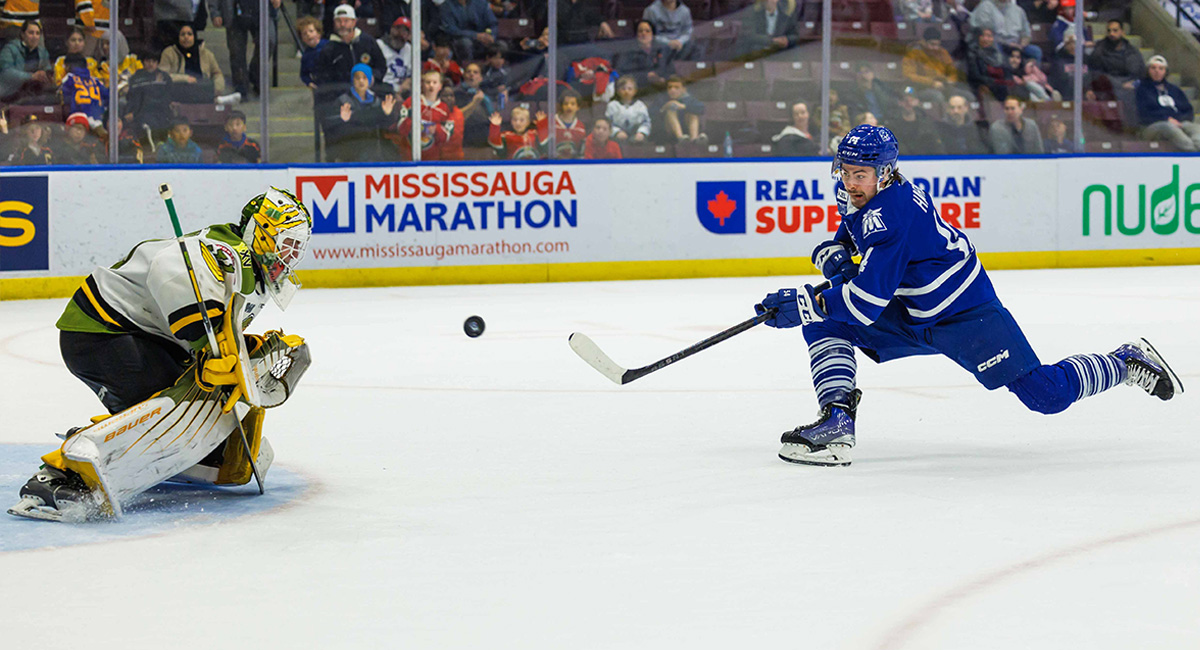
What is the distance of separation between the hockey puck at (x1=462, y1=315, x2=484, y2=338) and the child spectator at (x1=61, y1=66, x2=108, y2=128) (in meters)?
2.96

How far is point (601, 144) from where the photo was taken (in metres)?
9.41

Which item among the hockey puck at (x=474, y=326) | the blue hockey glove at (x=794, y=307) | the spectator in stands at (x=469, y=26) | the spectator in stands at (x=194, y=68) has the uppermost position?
the spectator in stands at (x=469, y=26)

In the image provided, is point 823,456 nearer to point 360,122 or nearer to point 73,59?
point 360,122

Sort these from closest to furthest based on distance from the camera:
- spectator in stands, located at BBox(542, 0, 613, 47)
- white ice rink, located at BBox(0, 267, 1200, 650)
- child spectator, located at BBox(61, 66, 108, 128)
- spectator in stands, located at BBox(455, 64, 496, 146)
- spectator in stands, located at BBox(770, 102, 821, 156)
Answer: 1. white ice rink, located at BBox(0, 267, 1200, 650)
2. child spectator, located at BBox(61, 66, 108, 128)
3. spectator in stands, located at BBox(455, 64, 496, 146)
4. spectator in stands, located at BBox(542, 0, 613, 47)
5. spectator in stands, located at BBox(770, 102, 821, 156)

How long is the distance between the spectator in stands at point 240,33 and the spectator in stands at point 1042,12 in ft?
17.2

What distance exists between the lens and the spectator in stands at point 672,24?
31.7 feet

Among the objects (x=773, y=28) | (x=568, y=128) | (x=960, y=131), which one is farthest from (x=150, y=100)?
(x=960, y=131)

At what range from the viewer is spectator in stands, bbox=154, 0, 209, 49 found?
329 inches

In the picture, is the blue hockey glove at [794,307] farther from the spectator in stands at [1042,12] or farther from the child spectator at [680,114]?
the spectator in stands at [1042,12]

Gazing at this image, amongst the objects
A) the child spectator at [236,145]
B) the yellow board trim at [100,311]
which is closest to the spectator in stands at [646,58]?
the child spectator at [236,145]

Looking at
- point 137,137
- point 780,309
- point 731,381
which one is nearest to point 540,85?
point 137,137

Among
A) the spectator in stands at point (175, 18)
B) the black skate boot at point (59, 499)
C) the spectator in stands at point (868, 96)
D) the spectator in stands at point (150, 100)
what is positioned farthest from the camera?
the spectator in stands at point (868, 96)

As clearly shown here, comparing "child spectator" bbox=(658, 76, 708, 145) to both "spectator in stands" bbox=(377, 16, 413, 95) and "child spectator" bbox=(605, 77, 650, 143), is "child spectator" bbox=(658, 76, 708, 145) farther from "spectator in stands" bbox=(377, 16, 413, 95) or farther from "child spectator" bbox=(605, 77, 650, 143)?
"spectator in stands" bbox=(377, 16, 413, 95)

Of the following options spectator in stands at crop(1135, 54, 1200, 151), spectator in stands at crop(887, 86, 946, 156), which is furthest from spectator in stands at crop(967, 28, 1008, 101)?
spectator in stands at crop(1135, 54, 1200, 151)
